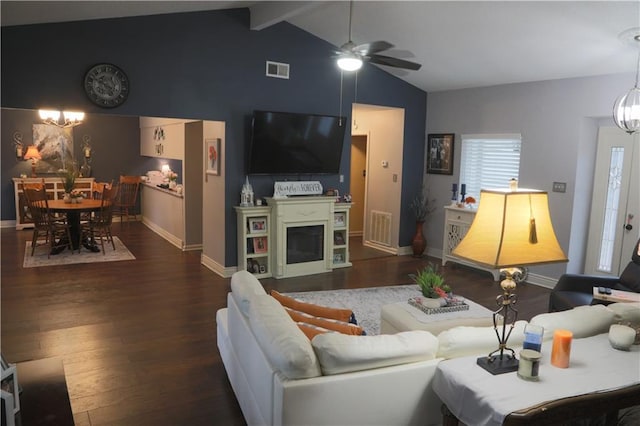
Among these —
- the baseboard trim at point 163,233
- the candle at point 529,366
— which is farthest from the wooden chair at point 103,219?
the candle at point 529,366

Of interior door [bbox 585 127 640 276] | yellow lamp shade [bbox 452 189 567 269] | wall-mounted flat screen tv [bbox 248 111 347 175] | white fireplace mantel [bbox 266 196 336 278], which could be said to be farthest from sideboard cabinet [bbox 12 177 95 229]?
yellow lamp shade [bbox 452 189 567 269]

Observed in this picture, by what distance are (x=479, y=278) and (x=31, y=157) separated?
28.0 ft

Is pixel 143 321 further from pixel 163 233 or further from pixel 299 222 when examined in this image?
pixel 163 233

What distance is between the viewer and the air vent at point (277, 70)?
6234 mm

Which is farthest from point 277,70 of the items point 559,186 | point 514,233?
point 514,233

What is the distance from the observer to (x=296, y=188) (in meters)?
6.51

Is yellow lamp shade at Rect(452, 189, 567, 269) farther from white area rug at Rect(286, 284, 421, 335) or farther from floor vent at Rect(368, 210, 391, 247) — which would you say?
floor vent at Rect(368, 210, 391, 247)

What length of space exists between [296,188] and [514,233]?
4578 millimetres

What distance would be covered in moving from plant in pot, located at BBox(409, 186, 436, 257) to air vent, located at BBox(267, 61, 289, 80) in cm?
299

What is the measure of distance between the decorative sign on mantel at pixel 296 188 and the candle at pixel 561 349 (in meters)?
4.52

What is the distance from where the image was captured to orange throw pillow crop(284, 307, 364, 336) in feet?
8.67

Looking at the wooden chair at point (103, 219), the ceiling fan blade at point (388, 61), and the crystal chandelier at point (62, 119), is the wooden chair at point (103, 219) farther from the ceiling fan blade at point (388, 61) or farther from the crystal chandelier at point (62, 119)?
the ceiling fan blade at point (388, 61)

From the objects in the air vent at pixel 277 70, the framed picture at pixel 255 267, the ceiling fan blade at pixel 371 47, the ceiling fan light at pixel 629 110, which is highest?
the air vent at pixel 277 70

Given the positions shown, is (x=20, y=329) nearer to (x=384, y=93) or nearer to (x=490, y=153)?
(x=384, y=93)
